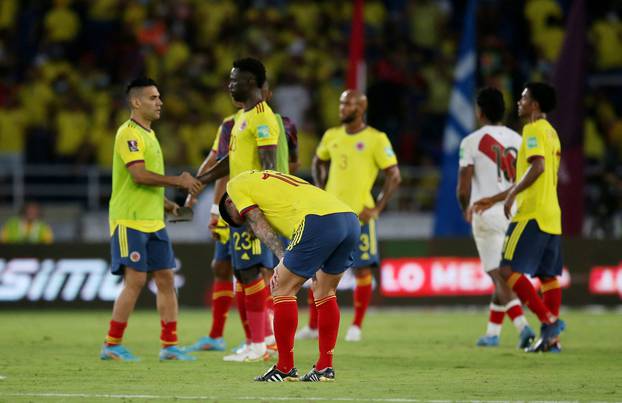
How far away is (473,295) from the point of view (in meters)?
18.4

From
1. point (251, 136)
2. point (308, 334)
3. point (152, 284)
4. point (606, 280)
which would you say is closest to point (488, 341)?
point (308, 334)

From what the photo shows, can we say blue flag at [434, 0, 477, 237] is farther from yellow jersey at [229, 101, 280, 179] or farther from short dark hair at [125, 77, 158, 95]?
short dark hair at [125, 77, 158, 95]

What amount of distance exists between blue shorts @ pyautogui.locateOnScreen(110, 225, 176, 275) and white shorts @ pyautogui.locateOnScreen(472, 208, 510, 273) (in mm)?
3469

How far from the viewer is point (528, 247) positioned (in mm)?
11867

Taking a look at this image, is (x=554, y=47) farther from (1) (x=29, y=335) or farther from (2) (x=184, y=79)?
(1) (x=29, y=335)

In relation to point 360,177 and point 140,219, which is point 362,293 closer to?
point 360,177

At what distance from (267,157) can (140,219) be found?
1.28 m

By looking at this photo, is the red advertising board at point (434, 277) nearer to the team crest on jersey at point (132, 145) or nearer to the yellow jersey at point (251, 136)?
the yellow jersey at point (251, 136)

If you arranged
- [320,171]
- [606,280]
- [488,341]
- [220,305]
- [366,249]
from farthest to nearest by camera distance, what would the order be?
[606,280] < [320,171] < [366,249] < [488,341] < [220,305]

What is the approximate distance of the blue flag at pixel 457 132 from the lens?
1948 centimetres

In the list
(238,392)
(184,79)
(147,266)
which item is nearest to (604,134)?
(184,79)

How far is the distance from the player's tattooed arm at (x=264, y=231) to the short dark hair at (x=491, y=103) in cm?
433

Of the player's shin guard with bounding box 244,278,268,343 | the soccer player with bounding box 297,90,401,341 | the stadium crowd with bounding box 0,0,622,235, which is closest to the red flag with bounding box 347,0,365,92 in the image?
the stadium crowd with bounding box 0,0,622,235

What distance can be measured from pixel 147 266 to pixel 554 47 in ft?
A: 51.5
